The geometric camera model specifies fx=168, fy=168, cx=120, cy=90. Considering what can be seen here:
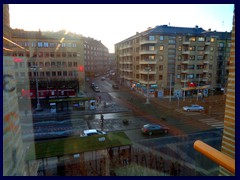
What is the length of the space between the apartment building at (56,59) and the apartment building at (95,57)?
698 inches

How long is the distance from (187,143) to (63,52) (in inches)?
589

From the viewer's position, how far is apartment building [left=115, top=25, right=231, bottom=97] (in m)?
17.4

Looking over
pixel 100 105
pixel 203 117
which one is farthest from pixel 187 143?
pixel 100 105

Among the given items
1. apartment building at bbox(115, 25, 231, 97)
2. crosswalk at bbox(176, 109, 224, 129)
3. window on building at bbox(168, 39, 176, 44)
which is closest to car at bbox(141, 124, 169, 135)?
crosswalk at bbox(176, 109, 224, 129)

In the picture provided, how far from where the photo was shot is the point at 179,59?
713 inches

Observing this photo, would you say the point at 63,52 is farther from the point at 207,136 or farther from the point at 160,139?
the point at 207,136

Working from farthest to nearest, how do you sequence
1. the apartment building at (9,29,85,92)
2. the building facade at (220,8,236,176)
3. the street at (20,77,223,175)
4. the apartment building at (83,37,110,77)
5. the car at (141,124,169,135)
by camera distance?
the apartment building at (83,37,110,77) → the apartment building at (9,29,85,92) → the car at (141,124,169,135) → the street at (20,77,223,175) → the building facade at (220,8,236,176)

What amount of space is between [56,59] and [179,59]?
511 inches

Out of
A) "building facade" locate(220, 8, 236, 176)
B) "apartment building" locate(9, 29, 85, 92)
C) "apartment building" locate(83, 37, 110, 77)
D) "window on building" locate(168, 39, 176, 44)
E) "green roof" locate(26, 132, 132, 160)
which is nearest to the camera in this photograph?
"building facade" locate(220, 8, 236, 176)

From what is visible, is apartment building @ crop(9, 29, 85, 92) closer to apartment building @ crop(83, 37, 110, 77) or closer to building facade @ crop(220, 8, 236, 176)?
building facade @ crop(220, 8, 236, 176)

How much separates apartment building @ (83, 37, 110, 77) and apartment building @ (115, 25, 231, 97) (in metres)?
20.3

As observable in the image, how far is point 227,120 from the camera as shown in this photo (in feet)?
5.90

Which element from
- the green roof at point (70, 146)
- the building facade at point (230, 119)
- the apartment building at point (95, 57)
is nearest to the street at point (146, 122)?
the green roof at point (70, 146)

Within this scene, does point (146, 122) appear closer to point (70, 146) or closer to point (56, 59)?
point (70, 146)
